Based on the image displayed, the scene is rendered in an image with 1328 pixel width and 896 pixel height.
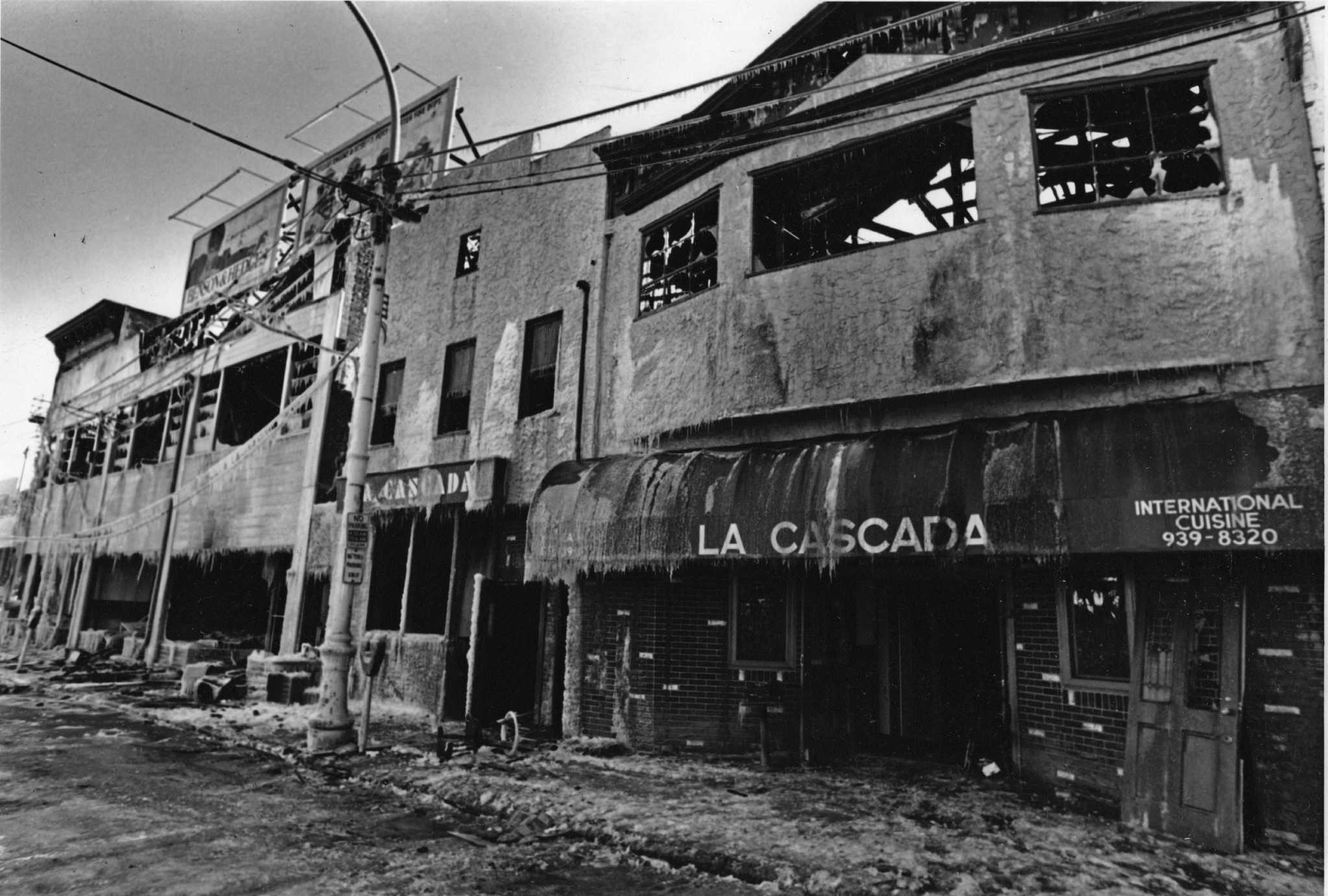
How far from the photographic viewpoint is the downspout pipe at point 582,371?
1205 cm

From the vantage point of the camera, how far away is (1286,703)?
6.48 metres

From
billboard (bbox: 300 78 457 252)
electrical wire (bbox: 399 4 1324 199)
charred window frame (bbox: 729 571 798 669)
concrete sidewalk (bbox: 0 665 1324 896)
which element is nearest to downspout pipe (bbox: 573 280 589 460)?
electrical wire (bbox: 399 4 1324 199)

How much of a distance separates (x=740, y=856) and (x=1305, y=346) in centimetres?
668

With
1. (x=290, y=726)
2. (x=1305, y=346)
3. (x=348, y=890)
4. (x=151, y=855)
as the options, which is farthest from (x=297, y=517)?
(x=1305, y=346)

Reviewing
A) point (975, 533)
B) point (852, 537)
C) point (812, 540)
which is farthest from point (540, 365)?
point (975, 533)

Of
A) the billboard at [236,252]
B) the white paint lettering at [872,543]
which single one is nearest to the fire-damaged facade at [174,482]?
the billboard at [236,252]

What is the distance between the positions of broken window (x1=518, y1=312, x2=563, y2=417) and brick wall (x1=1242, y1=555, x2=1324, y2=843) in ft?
32.5

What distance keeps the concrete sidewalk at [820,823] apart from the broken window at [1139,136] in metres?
6.17

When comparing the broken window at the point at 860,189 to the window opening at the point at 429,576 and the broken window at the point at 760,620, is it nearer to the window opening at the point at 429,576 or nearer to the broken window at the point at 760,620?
the broken window at the point at 760,620

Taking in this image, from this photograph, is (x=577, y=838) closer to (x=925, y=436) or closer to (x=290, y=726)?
(x=925, y=436)

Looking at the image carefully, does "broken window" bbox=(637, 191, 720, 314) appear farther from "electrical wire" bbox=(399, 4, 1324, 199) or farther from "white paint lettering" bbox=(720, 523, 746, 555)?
"white paint lettering" bbox=(720, 523, 746, 555)

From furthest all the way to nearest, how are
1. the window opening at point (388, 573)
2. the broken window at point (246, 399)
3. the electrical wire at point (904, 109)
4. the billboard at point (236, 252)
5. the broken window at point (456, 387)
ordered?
the billboard at point (236, 252) → the broken window at point (246, 399) → the window opening at point (388, 573) → the broken window at point (456, 387) → the electrical wire at point (904, 109)

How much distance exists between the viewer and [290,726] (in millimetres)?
11953

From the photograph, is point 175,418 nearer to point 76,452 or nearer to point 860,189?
point 76,452
